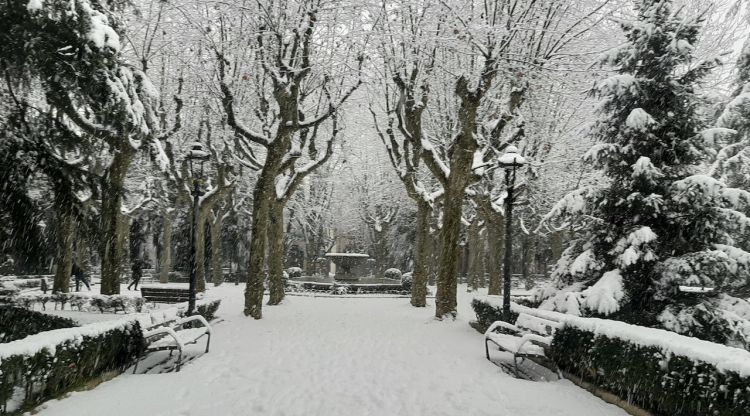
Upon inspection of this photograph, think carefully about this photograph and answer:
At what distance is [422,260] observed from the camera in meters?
18.5

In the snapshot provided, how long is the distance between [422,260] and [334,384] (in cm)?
1202

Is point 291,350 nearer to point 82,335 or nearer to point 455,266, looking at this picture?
point 82,335

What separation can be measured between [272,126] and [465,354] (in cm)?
1183

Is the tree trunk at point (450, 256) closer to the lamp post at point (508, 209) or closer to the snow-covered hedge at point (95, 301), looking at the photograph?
the lamp post at point (508, 209)

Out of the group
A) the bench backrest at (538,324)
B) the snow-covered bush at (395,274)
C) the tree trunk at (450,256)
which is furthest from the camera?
the snow-covered bush at (395,274)

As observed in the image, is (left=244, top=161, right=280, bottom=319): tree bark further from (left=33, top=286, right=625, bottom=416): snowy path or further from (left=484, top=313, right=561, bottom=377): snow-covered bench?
(left=484, top=313, right=561, bottom=377): snow-covered bench

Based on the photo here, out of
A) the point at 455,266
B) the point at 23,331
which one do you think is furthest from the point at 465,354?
the point at 23,331

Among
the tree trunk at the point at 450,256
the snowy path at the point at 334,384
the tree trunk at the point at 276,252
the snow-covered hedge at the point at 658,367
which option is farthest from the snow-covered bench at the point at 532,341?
the tree trunk at the point at 276,252

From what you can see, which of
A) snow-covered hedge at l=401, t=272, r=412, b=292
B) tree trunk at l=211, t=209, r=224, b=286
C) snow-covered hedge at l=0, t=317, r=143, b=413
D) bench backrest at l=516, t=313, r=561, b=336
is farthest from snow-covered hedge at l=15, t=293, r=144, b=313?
snow-covered hedge at l=401, t=272, r=412, b=292

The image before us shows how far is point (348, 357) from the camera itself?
8.77 m

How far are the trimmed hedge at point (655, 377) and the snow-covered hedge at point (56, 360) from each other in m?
6.66

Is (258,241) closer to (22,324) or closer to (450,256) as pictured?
(450,256)

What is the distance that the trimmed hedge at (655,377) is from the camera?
4289 millimetres

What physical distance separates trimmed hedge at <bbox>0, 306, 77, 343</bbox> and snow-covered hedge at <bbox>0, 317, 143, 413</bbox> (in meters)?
1.77
